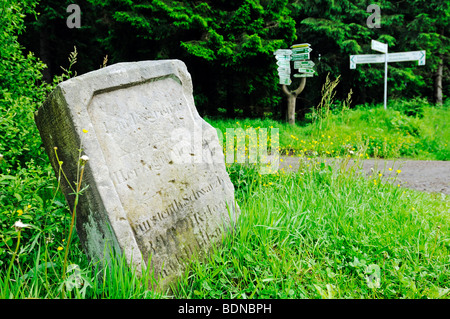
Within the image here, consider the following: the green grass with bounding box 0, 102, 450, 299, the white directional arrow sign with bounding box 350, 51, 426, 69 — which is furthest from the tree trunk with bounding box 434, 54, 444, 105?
the green grass with bounding box 0, 102, 450, 299

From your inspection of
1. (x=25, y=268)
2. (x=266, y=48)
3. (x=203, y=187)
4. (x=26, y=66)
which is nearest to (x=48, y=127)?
(x=25, y=268)

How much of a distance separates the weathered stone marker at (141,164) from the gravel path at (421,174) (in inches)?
77.2

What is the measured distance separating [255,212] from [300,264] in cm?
56

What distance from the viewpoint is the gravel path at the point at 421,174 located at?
4.89 metres

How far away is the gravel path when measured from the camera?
489 cm

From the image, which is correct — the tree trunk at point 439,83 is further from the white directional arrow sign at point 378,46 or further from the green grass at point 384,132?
the white directional arrow sign at point 378,46

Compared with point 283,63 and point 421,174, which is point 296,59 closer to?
point 283,63

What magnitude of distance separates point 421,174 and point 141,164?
5.39m

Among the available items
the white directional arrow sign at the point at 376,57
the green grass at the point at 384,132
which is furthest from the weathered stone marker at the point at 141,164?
the white directional arrow sign at the point at 376,57

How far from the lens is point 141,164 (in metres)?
2.22
